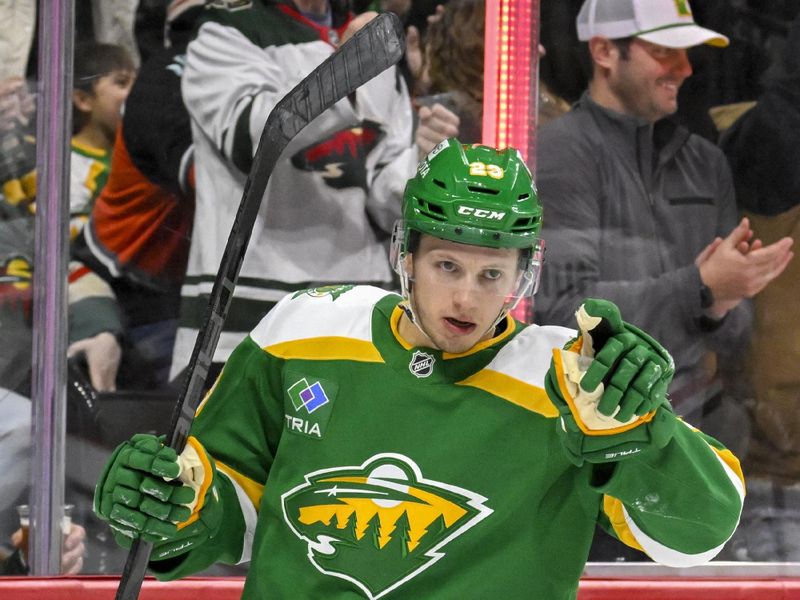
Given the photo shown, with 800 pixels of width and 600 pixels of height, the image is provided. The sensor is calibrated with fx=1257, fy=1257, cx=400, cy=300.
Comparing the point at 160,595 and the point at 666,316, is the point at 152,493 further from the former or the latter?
the point at 666,316

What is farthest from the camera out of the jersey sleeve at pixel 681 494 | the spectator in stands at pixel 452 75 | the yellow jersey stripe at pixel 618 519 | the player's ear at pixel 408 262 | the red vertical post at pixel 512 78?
the spectator in stands at pixel 452 75

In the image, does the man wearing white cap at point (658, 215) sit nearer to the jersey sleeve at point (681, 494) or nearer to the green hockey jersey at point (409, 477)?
the green hockey jersey at point (409, 477)

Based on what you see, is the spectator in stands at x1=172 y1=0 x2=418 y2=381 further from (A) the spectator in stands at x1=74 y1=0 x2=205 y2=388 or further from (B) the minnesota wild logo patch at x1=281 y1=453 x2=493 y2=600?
(B) the minnesota wild logo patch at x1=281 y1=453 x2=493 y2=600

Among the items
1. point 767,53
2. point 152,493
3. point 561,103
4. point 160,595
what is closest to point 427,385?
point 152,493

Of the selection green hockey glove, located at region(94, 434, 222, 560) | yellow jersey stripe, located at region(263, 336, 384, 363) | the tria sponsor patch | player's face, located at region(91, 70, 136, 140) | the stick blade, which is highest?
the stick blade

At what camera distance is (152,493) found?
161 cm

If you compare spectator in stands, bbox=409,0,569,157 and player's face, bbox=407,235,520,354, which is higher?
player's face, bbox=407,235,520,354

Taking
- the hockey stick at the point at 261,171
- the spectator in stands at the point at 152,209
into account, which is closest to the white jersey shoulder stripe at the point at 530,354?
the hockey stick at the point at 261,171

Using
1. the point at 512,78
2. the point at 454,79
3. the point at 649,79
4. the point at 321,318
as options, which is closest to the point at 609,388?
the point at 321,318

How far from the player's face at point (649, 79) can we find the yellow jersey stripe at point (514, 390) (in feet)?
5.22

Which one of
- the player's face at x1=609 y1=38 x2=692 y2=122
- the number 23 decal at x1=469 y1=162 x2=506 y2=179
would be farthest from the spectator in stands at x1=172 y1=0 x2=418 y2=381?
the number 23 decal at x1=469 y1=162 x2=506 y2=179

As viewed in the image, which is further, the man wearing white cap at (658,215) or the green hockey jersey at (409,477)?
the man wearing white cap at (658,215)

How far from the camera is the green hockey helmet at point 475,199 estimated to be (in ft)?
5.32

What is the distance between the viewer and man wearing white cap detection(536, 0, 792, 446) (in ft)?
10.00
